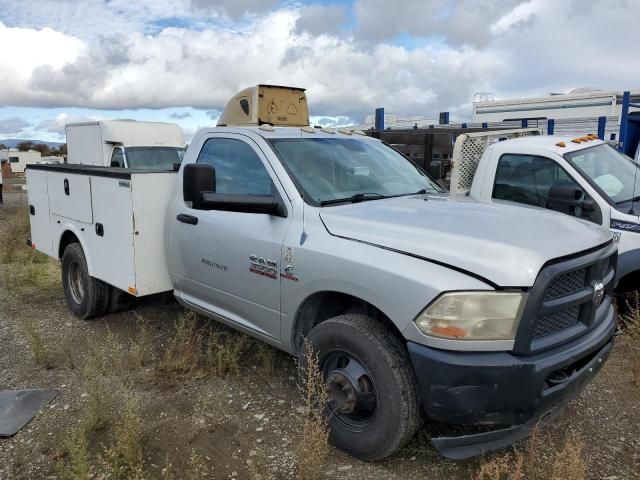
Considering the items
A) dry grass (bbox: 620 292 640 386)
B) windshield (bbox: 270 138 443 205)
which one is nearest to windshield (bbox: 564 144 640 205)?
dry grass (bbox: 620 292 640 386)

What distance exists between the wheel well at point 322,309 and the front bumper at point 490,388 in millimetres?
528

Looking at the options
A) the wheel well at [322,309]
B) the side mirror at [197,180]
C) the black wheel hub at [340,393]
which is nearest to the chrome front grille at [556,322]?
the wheel well at [322,309]

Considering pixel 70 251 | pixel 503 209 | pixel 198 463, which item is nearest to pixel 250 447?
pixel 198 463

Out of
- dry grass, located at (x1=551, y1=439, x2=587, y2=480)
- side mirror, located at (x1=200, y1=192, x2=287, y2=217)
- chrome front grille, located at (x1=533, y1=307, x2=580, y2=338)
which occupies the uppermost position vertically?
side mirror, located at (x1=200, y1=192, x2=287, y2=217)

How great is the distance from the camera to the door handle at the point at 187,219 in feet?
13.9

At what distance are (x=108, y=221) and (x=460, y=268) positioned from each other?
347 centimetres

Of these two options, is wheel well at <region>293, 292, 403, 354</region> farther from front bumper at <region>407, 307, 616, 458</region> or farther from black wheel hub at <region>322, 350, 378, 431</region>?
front bumper at <region>407, 307, 616, 458</region>

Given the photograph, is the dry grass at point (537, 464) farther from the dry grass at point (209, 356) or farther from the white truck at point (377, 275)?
→ the dry grass at point (209, 356)

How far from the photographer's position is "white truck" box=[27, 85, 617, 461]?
102 inches

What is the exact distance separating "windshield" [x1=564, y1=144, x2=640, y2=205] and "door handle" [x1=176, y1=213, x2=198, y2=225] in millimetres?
3511

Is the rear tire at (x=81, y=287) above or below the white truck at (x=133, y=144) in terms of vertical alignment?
below

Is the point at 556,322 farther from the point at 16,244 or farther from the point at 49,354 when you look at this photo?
the point at 16,244

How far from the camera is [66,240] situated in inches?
235

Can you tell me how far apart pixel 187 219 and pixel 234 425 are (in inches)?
65.7
